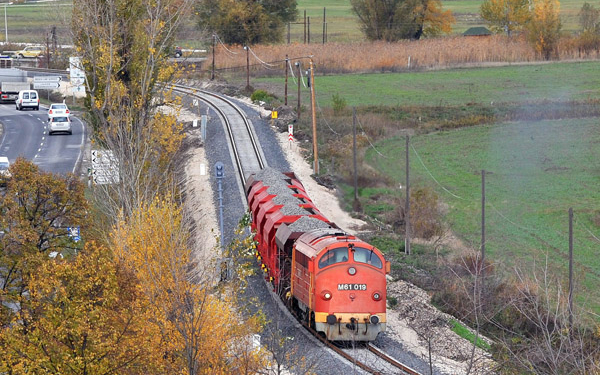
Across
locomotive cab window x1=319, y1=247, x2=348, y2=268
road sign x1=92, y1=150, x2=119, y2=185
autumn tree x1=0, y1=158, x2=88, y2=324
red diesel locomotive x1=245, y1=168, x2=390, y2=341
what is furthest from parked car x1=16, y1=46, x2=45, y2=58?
locomotive cab window x1=319, y1=247, x2=348, y2=268

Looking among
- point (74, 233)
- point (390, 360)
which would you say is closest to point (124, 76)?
point (74, 233)

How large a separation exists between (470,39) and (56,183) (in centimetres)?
8126

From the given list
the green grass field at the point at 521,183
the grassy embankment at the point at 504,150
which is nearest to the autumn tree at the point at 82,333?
the green grass field at the point at 521,183

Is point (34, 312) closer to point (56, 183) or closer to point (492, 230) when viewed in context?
point (56, 183)

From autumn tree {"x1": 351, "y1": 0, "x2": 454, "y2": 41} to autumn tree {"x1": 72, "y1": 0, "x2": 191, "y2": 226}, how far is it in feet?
256

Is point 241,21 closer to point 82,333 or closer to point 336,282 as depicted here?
point 336,282

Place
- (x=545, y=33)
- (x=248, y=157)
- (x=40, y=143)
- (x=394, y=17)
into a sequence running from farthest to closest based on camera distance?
(x=394, y=17) < (x=545, y=33) < (x=40, y=143) < (x=248, y=157)

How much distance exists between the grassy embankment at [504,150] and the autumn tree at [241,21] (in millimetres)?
21421

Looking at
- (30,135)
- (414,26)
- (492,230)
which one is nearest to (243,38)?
(414,26)

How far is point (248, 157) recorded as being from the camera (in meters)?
54.3

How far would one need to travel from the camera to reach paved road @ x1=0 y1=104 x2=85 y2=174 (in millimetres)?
60353

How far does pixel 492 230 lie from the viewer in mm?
42625

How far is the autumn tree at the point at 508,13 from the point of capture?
12625 cm

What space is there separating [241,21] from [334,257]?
8702cm
